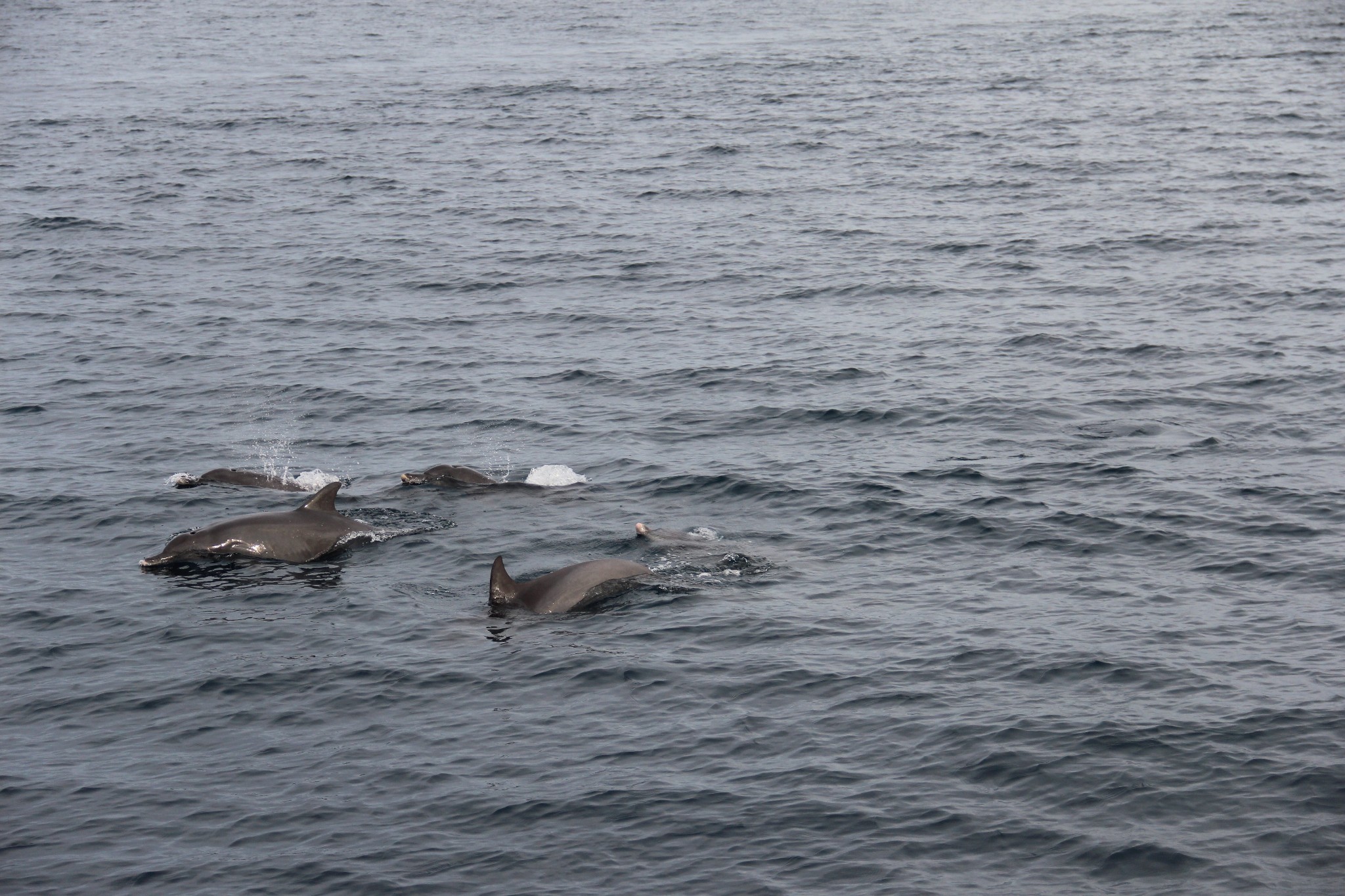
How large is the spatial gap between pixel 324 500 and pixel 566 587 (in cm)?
481

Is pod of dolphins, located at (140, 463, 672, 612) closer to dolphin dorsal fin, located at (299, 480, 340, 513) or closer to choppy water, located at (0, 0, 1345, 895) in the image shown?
dolphin dorsal fin, located at (299, 480, 340, 513)

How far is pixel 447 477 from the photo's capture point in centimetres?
2734

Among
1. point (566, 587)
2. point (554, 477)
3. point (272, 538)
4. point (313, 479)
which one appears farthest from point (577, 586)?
point (313, 479)

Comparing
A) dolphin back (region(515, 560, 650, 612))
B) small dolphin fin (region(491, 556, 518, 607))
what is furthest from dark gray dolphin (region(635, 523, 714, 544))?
small dolphin fin (region(491, 556, 518, 607))

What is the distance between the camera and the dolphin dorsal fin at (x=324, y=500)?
79.4 ft

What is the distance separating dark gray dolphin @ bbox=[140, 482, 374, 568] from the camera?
24219 mm

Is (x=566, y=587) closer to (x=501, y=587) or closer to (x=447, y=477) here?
(x=501, y=587)

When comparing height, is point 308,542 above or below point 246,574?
above

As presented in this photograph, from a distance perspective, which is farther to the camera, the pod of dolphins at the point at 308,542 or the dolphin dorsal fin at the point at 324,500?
the dolphin dorsal fin at the point at 324,500

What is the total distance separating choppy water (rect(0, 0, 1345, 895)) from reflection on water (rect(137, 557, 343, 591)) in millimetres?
112

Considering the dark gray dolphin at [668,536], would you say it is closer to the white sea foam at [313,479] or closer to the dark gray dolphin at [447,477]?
the dark gray dolphin at [447,477]

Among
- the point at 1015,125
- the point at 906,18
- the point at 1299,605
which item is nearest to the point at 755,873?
the point at 1299,605

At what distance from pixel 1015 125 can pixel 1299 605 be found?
41754mm

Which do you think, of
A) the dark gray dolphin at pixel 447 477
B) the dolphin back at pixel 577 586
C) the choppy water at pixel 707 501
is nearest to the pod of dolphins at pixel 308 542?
the dolphin back at pixel 577 586
